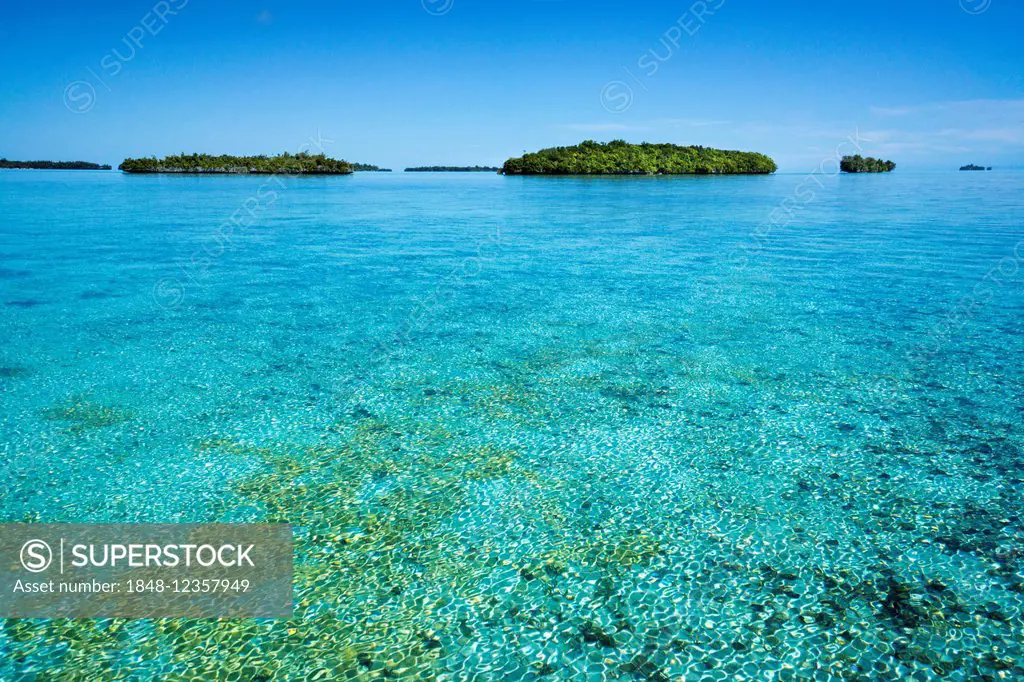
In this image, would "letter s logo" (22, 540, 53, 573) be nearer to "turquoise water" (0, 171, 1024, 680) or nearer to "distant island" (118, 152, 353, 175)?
"turquoise water" (0, 171, 1024, 680)

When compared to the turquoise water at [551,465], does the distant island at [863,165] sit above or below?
above

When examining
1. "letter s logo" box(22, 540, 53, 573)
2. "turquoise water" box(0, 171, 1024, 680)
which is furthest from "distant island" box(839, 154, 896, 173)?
"letter s logo" box(22, 540, 53, 573)

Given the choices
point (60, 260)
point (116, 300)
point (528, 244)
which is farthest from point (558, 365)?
point (60, 260)

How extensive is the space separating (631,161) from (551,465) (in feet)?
427

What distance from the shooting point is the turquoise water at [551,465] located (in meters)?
4.30

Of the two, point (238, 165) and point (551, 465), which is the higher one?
point (238, 165)

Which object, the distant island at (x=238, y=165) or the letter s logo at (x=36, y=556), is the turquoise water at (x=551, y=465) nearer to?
the letter s logo at (x=36, y=556)

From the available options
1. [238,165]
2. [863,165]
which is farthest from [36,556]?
[863,165]

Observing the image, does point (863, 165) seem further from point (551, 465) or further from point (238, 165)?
point (551, 465)

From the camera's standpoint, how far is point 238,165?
468 ft

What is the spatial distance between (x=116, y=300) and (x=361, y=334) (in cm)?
740

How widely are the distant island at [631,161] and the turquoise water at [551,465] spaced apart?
11676 centimetres

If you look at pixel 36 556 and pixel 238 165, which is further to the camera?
pixel 238 165

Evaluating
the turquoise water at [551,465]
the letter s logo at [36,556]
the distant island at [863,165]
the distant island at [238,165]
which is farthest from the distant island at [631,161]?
the letter s logo at [36,556]
